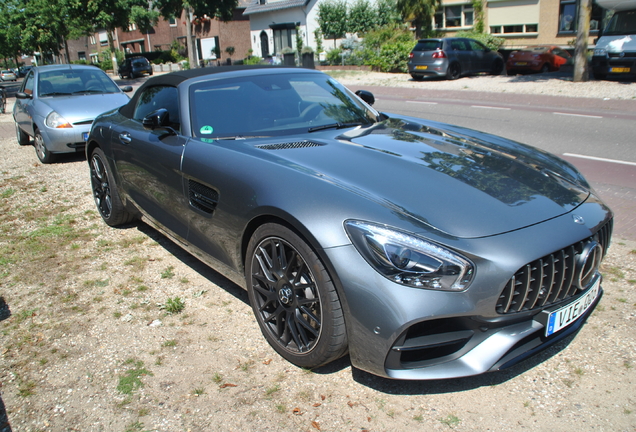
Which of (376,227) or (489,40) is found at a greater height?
(489,40)

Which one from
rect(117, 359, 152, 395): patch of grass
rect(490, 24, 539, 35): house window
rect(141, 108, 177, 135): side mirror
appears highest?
rect(490, 24, 539, 35): house window

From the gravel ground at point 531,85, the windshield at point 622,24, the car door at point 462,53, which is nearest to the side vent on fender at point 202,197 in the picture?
the gravel ground at point 531,85

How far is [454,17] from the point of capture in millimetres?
36875

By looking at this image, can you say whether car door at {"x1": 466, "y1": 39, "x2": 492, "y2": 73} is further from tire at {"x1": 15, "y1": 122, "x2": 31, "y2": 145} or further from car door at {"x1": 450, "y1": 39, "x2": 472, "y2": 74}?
tire at {"x1": 15, "y1": 122, "x2": 31, "y2": 145}

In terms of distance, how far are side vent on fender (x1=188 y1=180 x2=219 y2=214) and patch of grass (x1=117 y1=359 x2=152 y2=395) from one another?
3.19 feet

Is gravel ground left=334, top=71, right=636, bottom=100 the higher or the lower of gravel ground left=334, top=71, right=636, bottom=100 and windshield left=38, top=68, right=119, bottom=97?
the lower

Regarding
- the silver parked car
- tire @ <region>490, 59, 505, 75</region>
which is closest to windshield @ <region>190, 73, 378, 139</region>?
the silver parked car

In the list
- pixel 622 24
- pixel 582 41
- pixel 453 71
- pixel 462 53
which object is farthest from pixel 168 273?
pixel 462 53

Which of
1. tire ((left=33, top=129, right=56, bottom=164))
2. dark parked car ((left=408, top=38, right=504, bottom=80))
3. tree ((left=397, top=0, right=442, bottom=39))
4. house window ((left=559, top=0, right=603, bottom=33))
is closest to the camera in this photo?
tire ((left=33, top=129, right=56, bottom=164))

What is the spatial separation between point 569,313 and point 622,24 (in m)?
18.0

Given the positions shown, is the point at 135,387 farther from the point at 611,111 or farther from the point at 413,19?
the point at 413,19

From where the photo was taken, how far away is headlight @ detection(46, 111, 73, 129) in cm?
852

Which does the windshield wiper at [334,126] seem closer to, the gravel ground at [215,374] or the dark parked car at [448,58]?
the gravel ground at [215,374]

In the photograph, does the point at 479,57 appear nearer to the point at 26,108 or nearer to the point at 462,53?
the point at 462,53
